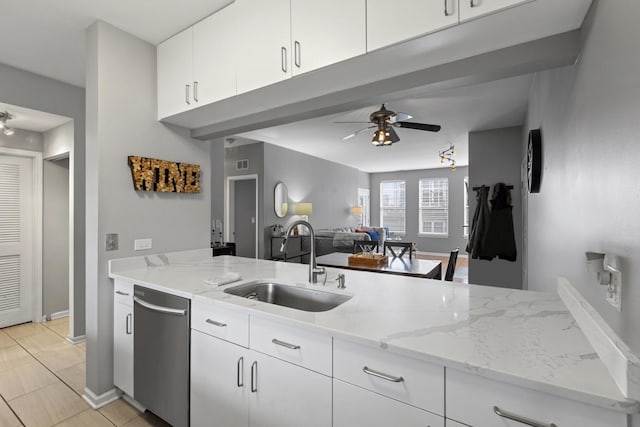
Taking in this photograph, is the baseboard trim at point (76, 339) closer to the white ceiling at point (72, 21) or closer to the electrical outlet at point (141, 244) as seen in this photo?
the electrical outlet at point (141, 244)

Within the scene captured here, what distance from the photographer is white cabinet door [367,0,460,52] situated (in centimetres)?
123

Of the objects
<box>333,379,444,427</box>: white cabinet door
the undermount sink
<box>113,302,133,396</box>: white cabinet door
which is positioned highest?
the undermount sink

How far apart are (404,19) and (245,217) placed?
5.82 meters

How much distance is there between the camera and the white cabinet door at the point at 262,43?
66.9 inches

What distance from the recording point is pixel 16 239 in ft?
11.8

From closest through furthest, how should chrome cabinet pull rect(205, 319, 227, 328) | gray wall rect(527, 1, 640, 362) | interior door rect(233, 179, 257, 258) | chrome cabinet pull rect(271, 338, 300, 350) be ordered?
gray wall rect(527, 1, 640, 362) < chrome cabinet pull rect(271, 338, 300, 350) < chrome cabinet pull rect(205, 319, 227, 328) < interior door rect(233, 179, 257, 258)

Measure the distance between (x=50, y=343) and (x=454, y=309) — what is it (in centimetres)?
393

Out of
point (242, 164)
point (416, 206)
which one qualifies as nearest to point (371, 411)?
point (242, 164)

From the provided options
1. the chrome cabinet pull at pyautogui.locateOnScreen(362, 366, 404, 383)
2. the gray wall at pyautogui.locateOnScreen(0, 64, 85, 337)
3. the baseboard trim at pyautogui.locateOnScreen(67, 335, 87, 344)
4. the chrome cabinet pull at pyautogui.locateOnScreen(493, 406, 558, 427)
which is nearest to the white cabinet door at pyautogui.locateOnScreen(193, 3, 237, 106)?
the chrome cabinet pull at pyautogui.locateOnScreen(362, 366, 404, 383)

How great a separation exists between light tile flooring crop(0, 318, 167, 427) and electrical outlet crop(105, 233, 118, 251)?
1.09 metres

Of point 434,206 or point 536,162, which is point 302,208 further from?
point 434,206

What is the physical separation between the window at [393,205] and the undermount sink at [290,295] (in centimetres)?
873

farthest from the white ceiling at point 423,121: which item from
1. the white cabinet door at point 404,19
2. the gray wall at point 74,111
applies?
the gray wall at point 74,111

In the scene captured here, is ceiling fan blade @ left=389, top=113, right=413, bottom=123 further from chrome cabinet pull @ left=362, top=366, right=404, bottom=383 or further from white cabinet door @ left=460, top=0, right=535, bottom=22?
chrome cabinet pull @ left=362, top=366, right=404, bottom=383
